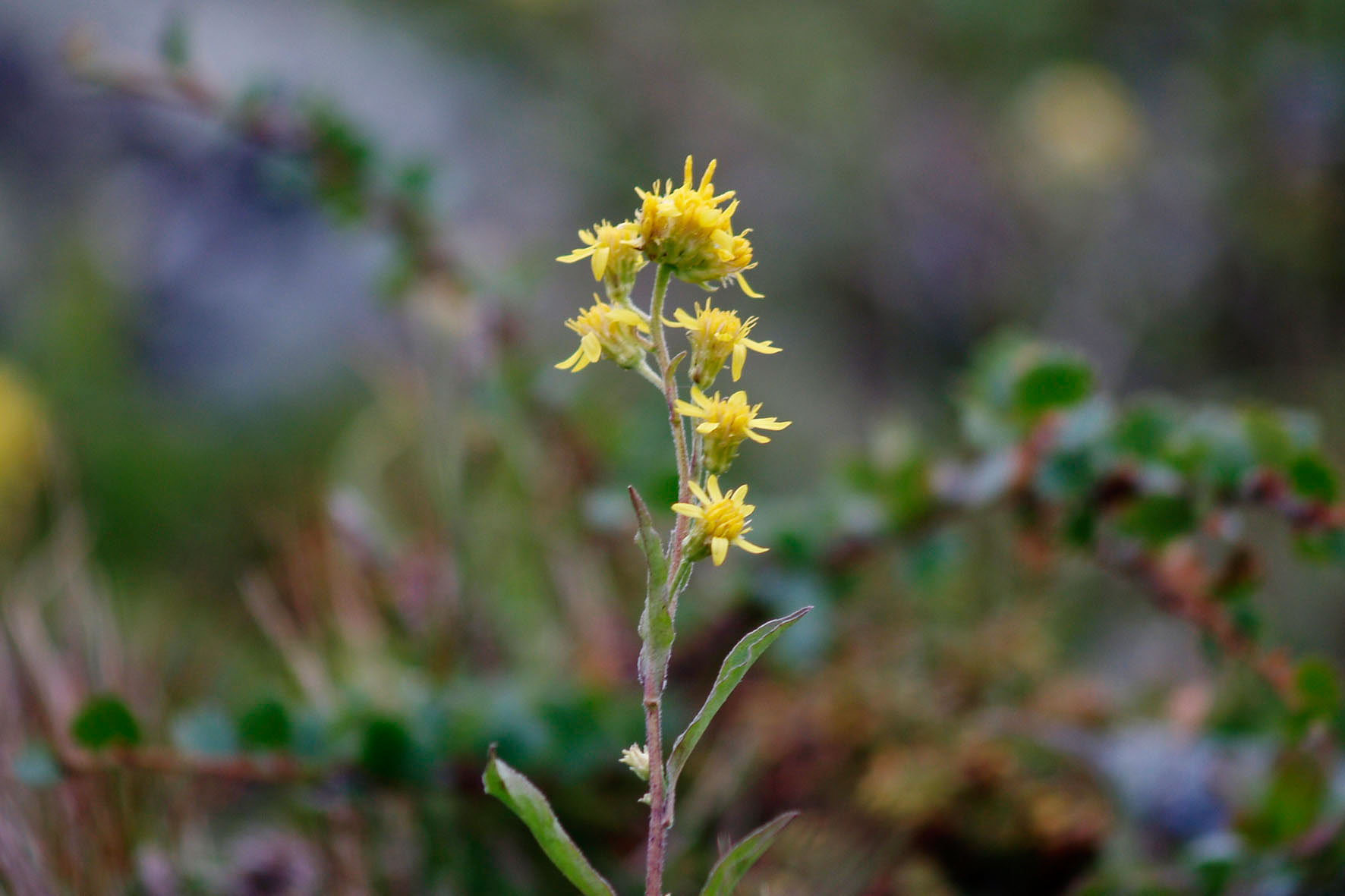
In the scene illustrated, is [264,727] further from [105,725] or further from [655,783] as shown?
[655,783]

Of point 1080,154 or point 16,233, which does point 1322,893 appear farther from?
point 16,233

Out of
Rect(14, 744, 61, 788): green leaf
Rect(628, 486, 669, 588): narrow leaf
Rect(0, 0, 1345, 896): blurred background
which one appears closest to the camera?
Rect(628, 486, 669, 588): narrow leaf

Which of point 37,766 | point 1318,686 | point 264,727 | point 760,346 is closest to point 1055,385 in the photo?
point 1318,686

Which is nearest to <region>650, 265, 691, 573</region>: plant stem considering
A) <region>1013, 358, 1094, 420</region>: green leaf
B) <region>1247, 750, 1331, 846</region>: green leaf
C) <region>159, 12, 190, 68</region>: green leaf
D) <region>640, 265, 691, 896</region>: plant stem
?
<region>640, 265, 691, 896</region>: plant stem

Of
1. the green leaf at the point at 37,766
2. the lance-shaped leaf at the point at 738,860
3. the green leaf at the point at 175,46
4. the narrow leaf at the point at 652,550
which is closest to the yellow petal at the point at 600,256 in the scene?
the narrow leaf at the point at 652,550

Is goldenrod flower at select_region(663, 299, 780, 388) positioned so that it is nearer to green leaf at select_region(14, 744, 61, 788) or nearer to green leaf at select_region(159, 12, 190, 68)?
green leaf at select_region(14, 744, 61, 788)

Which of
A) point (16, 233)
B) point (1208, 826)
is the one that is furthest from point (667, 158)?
point (1208, 826)
